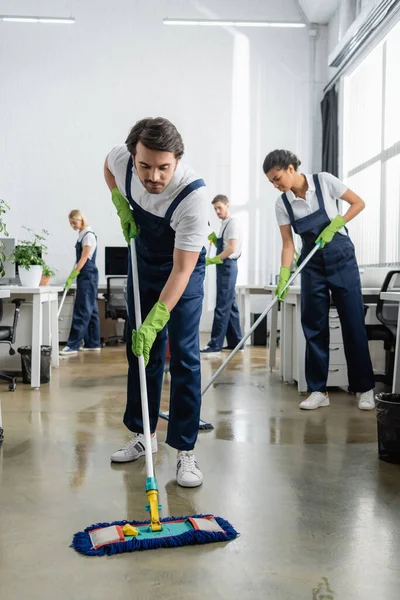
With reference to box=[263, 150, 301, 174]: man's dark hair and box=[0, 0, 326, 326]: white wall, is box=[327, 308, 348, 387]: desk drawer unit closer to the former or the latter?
box=[263, 150, 301, 174]: man's dark hair

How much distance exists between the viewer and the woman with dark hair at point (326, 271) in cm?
329

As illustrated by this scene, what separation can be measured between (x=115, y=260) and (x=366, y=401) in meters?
4.25

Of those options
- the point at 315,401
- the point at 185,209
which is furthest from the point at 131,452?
the point at 315,401

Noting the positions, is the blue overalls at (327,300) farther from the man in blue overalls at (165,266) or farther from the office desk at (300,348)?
the man in blue overalls at (165,266)

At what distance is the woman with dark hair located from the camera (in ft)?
10.8

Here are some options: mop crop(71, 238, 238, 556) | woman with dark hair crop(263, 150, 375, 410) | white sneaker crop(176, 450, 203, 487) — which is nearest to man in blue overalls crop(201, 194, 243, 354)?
woman with dark hair crop(263, 150, 375, 410)

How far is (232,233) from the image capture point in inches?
222

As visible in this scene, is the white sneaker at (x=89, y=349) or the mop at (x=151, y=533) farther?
the white sneaker at (x=89, y=349)

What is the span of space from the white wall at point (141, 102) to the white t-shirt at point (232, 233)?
204cm

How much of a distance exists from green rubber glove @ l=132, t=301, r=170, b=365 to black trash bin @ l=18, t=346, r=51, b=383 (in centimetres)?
232

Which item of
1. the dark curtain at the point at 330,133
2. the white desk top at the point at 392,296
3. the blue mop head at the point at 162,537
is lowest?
the blue mop head at the point at 162,537

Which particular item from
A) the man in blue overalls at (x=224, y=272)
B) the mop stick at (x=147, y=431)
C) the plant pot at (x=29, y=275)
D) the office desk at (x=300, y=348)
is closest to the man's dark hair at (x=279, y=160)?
the office desk at (x=300, y=348)

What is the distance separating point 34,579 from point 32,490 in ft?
2.08

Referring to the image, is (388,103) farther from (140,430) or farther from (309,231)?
(140,430)
